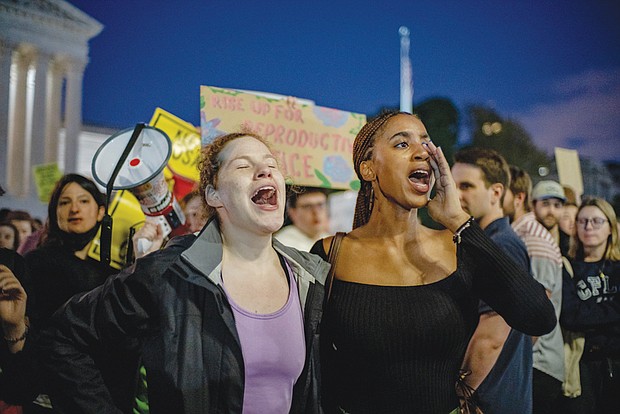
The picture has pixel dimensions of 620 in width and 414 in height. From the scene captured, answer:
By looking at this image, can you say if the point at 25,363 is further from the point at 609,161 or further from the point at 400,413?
the point at 609,161

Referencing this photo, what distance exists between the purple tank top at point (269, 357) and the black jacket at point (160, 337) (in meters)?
0.03

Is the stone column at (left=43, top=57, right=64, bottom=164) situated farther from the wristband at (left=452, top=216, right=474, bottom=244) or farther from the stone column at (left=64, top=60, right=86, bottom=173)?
the wristband at (left=452, top=216, right=474, bottom=244)

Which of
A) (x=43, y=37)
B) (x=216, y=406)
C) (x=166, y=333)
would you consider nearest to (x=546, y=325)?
(x=216, y=406)

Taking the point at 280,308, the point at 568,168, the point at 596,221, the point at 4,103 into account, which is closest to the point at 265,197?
the point at 280,308

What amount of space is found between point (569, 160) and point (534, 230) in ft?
8.17

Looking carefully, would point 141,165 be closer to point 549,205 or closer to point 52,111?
point 549,205

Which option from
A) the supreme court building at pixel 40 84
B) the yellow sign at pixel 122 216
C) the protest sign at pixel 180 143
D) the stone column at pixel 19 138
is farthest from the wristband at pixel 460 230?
the stone column at pixel 19 138

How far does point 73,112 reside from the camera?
754 inches

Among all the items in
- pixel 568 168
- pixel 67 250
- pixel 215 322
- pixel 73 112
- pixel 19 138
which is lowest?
pixel 215 322

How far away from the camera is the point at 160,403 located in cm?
145

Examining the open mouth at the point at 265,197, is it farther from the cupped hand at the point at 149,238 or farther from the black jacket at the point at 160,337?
the cupped hand at the point at 149,238

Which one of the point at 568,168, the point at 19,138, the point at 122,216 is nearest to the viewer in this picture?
the point at 122,216

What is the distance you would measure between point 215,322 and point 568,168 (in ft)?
15.5

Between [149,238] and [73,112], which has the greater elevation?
[73,112]
